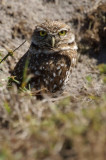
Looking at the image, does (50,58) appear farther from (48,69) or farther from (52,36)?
(52,36)

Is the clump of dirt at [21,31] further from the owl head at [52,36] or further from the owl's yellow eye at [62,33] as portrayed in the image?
the owl's yellow eye at [62,33]

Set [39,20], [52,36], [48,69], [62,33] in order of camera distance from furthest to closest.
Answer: [39,20], [62,33], [52,36], [48,69]

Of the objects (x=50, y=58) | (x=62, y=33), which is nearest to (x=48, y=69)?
(x=50, y=58)

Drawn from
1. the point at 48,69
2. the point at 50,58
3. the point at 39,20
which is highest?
the point at 39,20

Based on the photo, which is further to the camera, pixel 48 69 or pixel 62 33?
pixel 62 33

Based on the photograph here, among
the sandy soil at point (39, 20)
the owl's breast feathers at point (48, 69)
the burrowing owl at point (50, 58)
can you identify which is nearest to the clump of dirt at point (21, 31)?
the sandy soil at point (39, 20)

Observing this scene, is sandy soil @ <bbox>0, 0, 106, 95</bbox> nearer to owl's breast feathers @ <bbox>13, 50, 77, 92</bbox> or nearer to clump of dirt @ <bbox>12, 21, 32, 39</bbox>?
clump of dirt @ <bbox>12, 21, 32, 39</bbox>

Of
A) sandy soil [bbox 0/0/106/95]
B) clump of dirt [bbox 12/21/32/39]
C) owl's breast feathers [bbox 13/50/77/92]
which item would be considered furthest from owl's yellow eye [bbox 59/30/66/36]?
clump of dirt [bbox 12/21/32/39]
